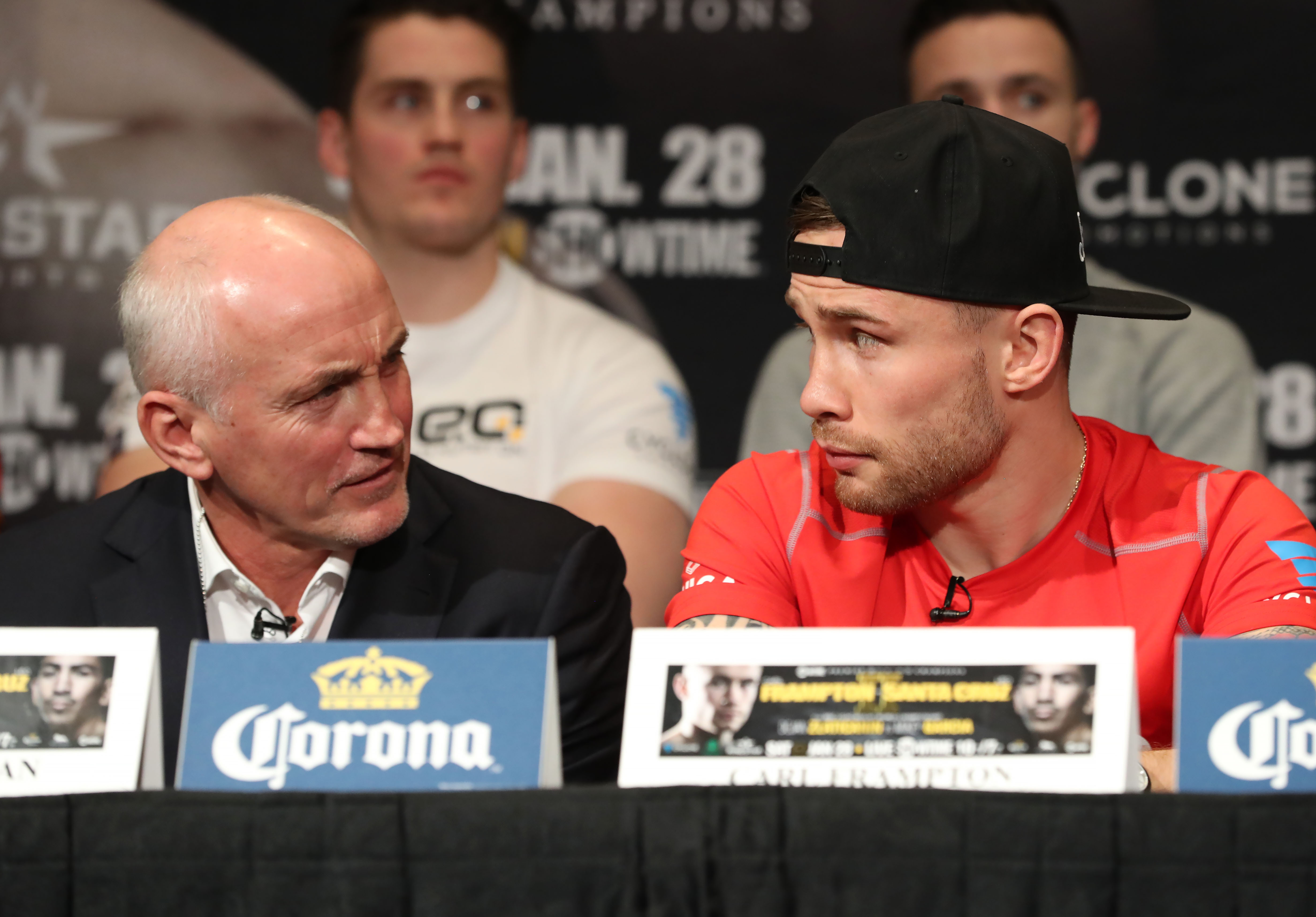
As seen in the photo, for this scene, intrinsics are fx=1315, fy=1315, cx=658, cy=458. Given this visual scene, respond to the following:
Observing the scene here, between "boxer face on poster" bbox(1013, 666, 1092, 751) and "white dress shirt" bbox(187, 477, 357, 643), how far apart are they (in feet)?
3.11

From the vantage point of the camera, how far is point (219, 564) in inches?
69.1

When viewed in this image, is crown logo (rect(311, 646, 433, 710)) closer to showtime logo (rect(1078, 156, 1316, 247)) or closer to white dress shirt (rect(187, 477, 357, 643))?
white dress shirt (rect(187, 477, 357, 643))

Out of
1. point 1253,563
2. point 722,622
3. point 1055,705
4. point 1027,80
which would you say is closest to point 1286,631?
point 1253,563

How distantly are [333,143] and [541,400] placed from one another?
85cm

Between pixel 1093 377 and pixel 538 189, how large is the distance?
54.1 inches

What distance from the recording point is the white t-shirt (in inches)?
116

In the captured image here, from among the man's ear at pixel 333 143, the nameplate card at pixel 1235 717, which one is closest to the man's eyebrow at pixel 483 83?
the man's ear at pixel 333 143

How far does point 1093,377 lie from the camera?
9.75ft

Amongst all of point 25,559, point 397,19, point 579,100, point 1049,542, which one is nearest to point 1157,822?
point 1049,542

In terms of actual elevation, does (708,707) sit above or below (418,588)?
below

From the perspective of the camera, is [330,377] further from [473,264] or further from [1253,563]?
[473,264]

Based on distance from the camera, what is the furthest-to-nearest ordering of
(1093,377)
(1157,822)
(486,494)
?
(1093,377)
(486,494)
(1157,822)

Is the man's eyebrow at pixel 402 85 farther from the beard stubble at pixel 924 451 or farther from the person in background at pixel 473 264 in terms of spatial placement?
the beard stubble at pixel 924 451

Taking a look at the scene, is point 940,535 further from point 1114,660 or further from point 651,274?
point 651,274
